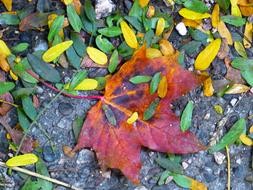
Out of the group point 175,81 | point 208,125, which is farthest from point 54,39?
point 208,125

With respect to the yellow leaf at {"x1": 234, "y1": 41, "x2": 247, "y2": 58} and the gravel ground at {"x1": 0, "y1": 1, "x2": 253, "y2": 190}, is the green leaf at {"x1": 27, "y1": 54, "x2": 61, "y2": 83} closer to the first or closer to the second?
the gravel ground at {"x1": 0, "y1": 1, "x2": 253, "y2": 190}

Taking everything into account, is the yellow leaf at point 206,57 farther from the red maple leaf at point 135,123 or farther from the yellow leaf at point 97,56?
the yellow leaf at point 97,56

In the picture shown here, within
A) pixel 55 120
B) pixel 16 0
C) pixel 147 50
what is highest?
pixel 16 0

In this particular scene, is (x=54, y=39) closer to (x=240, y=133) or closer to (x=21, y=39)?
(x=21, y=39)

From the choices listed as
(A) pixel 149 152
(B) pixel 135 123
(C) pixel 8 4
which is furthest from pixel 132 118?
(C) pixel 8 4

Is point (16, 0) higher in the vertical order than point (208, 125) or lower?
higher

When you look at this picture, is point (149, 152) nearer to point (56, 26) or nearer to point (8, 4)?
point (56, 26)
